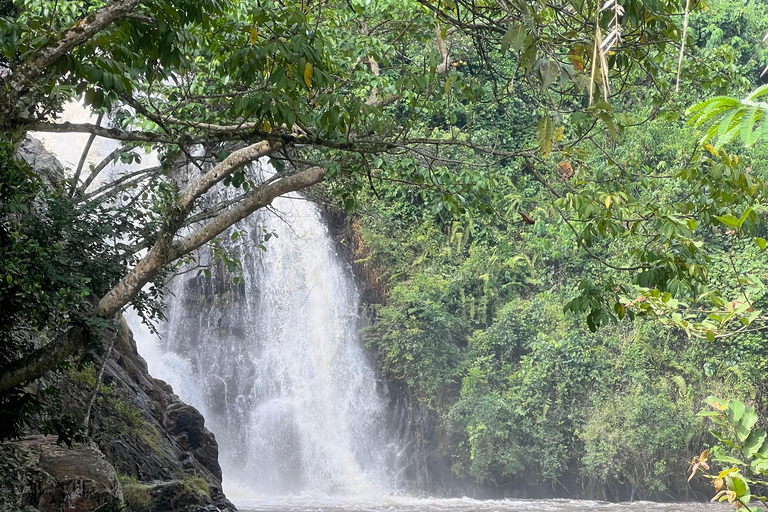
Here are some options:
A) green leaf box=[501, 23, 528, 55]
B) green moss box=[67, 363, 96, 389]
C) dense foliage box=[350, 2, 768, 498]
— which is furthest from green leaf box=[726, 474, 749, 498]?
dense foliage box=[350, 2, 768, 498]

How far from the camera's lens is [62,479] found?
5.80 metres

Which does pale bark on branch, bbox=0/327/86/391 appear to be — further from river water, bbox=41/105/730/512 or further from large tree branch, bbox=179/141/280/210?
river water, bbox=41/105/730/512

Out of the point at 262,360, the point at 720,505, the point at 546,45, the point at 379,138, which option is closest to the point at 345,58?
the point at 379,138

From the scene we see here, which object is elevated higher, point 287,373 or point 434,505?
point 287,373

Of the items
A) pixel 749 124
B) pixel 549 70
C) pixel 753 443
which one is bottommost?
pixel 753 443

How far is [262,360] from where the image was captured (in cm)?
1598

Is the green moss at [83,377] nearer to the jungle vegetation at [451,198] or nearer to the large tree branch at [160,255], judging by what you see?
the jungle vegetation at [451,198]

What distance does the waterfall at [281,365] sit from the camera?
15195mm

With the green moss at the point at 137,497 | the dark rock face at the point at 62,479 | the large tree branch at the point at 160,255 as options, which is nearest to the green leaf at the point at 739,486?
the large tree branch at the point at 160,255

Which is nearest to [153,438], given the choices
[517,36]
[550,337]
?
[517,36]

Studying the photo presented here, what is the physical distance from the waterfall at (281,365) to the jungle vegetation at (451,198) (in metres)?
1.01

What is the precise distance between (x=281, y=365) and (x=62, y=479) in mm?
10281

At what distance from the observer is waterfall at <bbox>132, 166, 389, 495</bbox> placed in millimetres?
15195

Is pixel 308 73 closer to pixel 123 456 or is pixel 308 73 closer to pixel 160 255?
pixel 160 255
